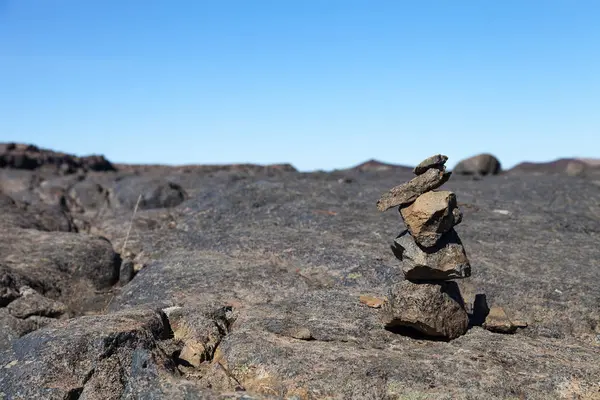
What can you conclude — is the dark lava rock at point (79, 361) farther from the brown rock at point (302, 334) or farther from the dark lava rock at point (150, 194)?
the dark lava rock at point (150, 194)

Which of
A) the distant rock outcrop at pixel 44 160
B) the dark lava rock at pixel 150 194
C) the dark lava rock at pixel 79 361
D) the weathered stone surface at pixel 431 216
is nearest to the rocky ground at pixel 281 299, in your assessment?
the dark lava rock at pixel 79 361

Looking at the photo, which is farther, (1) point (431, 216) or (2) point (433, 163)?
(2) point (433, 163)

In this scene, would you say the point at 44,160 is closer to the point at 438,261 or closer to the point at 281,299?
the point at 281,299

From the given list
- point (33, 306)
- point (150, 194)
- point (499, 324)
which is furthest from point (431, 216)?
point (150, 194)

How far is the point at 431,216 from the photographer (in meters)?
6.16

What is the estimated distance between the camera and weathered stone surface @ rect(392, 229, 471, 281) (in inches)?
248

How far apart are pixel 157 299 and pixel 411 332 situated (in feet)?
10.4

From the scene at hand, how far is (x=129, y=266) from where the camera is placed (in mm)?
10164

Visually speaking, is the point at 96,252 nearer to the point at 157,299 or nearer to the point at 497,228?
the point at 157,299

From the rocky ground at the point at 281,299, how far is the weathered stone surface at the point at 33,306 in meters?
0.02

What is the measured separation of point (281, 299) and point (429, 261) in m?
2.20

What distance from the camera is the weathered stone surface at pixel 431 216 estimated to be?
618cm

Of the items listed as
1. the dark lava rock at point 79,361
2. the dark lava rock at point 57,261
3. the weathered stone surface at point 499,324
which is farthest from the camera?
the dark lava rock at point 57,261

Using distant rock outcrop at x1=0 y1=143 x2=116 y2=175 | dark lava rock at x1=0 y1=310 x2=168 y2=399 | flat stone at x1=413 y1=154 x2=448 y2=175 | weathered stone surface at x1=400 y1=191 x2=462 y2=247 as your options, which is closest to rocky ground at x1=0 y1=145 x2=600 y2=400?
dark lava rock at x1=0 y1=310 x2=168 y2=399
